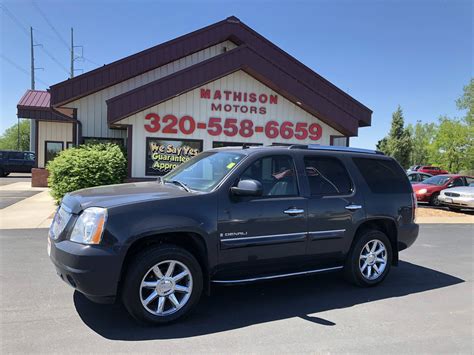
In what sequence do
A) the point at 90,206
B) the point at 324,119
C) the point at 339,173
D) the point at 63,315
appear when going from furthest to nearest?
1. the point at 324,119
2. the point at 339,173
3. the point at 63,315
4. the point at 90,206

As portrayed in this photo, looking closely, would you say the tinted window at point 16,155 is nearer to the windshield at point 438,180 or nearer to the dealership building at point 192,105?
the dealership building at point 192,105

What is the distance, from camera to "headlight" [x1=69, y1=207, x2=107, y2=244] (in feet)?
12.7

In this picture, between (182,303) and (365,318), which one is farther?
(365,318)

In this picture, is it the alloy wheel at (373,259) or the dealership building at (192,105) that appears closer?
the alloy wheel at (373,259)

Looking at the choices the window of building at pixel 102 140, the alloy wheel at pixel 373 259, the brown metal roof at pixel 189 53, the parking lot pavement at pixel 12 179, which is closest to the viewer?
the alloy wheel at pixel 373 259

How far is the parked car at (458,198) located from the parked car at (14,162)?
26.6 meters

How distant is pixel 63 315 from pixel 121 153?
9522 mm

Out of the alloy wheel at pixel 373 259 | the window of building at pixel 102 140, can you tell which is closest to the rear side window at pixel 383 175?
the alloy wheel at pixel 373 259

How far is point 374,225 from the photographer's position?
5777 mm

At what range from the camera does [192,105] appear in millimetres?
13656

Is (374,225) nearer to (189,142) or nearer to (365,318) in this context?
(365,318)

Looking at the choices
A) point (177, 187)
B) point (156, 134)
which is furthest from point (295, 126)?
point (177, 187)

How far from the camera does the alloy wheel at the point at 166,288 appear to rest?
13.5 feet

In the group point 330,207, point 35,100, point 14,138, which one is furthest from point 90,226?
point 14,138
